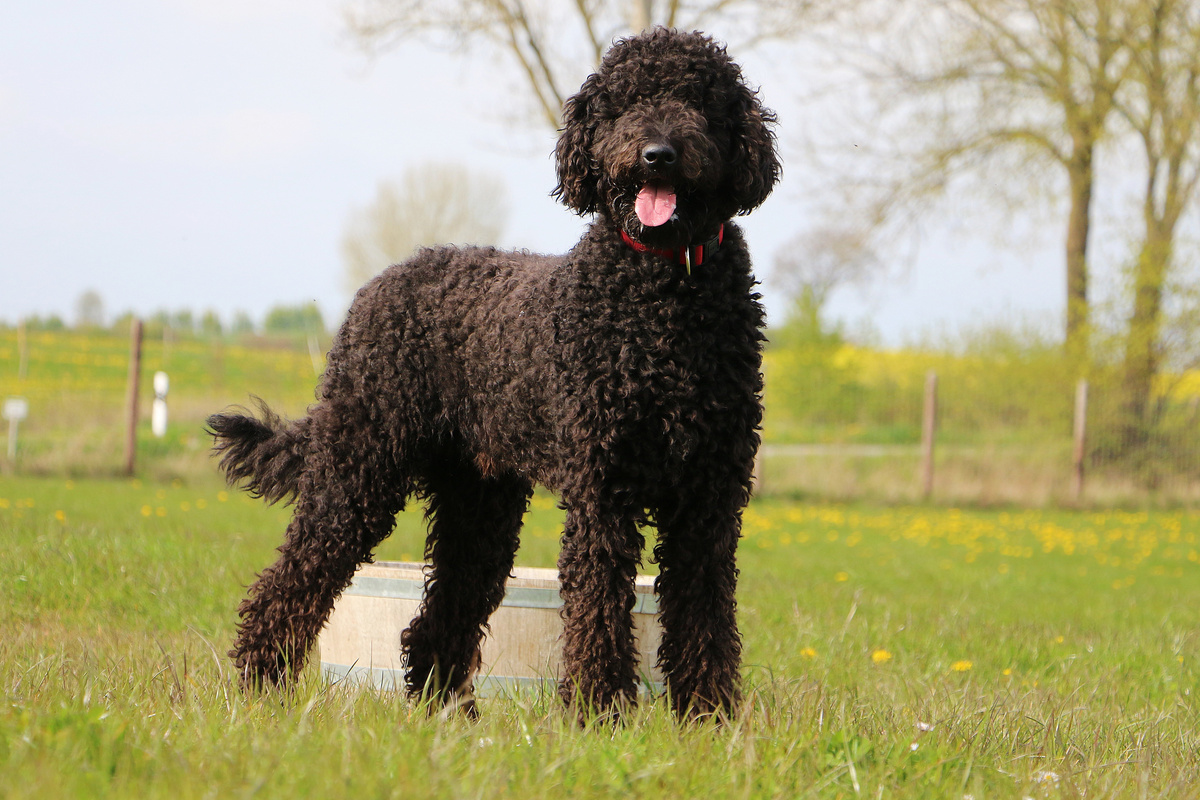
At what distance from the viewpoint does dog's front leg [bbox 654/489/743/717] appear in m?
3.17

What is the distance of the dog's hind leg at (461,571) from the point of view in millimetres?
4102

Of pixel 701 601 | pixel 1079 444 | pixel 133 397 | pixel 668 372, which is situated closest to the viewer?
pixel 668 372

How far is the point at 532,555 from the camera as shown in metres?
8.28

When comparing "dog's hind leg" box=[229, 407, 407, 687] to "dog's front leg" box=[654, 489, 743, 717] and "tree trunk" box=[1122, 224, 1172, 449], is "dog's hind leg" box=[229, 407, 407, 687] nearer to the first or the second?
"dog's front leg" box=[654, 489, 743, 717]

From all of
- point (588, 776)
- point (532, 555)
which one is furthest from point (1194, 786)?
point (532, 555)

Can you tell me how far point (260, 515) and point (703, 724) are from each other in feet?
28.0

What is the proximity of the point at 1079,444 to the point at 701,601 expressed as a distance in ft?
52.8

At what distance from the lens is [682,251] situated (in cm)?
310

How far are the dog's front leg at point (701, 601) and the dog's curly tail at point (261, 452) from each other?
1.72 meters

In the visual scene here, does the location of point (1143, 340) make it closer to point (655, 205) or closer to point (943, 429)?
point (943, 429)

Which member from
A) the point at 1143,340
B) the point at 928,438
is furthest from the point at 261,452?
the point at 1143,340

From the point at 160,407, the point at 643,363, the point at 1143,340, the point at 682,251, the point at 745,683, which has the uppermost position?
the point at 1143,340

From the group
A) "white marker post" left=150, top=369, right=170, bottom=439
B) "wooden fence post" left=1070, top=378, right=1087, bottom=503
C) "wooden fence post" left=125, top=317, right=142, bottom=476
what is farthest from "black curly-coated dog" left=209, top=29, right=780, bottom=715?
"wooden fence post" left=1070, top=378, right=1087, bottom=503

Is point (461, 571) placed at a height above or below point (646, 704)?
above
